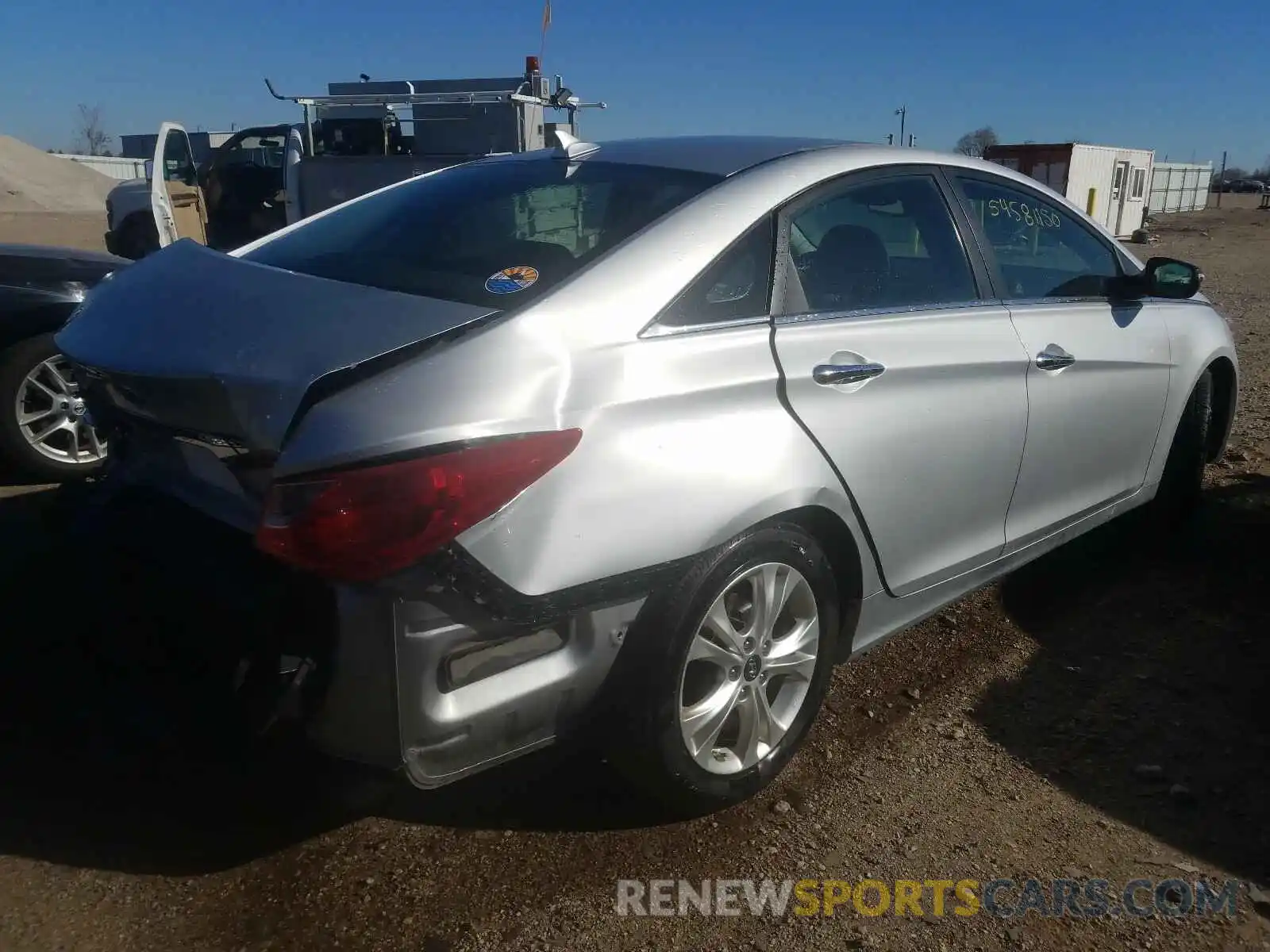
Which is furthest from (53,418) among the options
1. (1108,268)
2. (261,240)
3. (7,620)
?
(1108,268)

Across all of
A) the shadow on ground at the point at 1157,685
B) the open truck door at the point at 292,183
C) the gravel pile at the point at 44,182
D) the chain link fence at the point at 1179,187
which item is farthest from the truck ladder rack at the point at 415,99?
the chain link fence at the point at 1179,187

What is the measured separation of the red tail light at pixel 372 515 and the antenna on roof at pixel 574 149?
1581 mm

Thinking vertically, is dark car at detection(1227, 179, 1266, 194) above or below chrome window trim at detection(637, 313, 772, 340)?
above

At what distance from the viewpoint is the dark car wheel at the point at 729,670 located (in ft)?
7.61

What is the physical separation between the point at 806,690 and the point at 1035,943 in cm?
79

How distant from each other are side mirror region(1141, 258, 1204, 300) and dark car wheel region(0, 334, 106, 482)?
4.39 metres

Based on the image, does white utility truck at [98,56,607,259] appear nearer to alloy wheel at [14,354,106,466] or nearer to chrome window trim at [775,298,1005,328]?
alloy wheel at [14,354,106,466]

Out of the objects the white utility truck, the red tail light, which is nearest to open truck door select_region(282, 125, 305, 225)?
the white utility truck

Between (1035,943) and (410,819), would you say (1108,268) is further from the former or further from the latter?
(410,819)

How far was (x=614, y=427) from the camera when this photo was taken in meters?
2.18

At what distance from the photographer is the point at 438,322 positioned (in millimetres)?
2182

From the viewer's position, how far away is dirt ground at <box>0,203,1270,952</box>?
7.39ft

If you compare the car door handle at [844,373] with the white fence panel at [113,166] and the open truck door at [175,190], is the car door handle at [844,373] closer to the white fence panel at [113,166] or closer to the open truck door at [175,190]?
the open truck door at [175,190]

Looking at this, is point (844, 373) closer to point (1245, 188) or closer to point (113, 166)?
point (113, 166)
